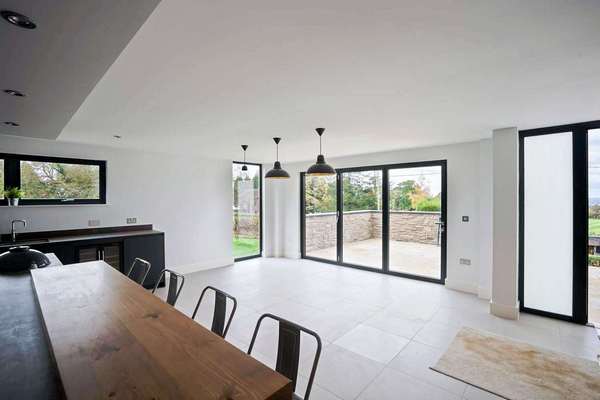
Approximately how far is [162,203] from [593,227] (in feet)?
22.2

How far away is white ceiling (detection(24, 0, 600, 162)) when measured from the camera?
1467 millimetres

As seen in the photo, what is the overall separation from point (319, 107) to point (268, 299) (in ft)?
9.86

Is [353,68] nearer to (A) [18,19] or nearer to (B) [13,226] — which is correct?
(A) [18,19]

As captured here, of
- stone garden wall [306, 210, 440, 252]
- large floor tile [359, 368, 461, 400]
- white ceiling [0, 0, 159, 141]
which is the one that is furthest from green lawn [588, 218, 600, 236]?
white ceiling [0, 0, 159, 141]

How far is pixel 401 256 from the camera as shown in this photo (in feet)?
19.3

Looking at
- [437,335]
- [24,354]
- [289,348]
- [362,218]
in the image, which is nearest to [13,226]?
[24,354]

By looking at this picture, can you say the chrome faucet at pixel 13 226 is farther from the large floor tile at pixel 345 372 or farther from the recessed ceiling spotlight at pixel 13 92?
the large floor tile at pixel 345 372

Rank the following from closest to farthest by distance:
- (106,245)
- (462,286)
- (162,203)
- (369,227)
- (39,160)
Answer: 1. (39,160)
2. (106,245)
3. (462,286)
4. (162,203)
5. (369,227)

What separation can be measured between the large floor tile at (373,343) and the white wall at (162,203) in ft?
13.4

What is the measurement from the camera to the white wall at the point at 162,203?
4445 mm

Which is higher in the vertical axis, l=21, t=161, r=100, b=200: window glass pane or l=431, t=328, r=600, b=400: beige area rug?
l=21, t=161, r=100, b=200: window glass pane

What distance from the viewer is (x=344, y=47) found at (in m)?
1.78

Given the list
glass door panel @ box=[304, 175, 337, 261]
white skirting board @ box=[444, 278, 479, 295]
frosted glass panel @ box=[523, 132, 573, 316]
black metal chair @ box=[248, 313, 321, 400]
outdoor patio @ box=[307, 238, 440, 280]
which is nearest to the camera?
black metal chair @ box=[248, 313, 321, 400]

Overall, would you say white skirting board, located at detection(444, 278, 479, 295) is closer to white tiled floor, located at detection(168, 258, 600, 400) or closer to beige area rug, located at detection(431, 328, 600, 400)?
white tiled floor, located at detection(168, 258, 600, 400)
